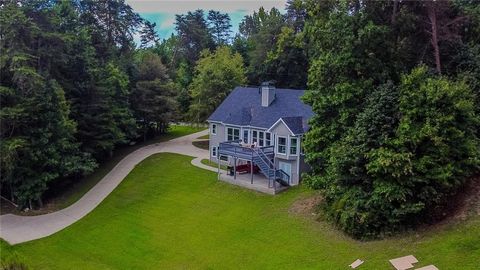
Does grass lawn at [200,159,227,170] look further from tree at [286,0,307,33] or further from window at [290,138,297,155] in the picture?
tree at [286,0,307,33]

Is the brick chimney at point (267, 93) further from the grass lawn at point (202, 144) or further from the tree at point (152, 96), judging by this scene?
the tree at point (152, 96)

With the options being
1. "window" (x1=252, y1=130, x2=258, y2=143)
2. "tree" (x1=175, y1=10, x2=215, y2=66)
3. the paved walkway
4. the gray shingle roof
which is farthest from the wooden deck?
"tree" (x1=175, y1=10, x2=215, y2=66)

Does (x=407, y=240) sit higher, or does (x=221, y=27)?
(x=221, y=27)

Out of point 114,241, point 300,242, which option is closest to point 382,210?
point 300,242

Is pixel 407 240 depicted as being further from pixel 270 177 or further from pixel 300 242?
pixel 270 177

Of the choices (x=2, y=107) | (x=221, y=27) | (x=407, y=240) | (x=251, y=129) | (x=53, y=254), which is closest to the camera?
(x=407, y=240)

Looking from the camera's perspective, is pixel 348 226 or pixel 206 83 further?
pixel 206 83

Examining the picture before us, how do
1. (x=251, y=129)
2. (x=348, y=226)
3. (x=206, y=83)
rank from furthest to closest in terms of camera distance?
(x=206, y=83)
(x=251, y=129)
(x=348, y=226)

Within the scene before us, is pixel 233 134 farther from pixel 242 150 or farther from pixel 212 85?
pixel 212 85
